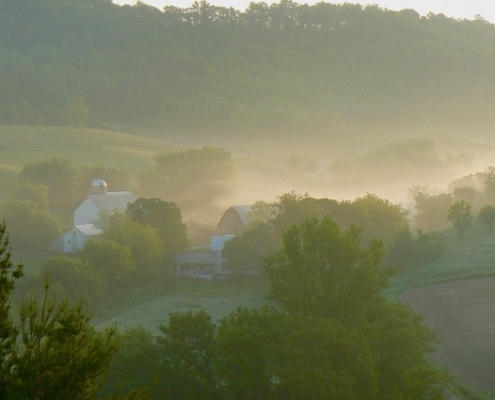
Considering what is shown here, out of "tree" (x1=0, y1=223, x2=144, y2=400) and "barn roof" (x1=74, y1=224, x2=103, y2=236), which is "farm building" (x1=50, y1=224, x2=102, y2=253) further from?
"tree" (x1=0, y1=223, x2=144, y2=400)

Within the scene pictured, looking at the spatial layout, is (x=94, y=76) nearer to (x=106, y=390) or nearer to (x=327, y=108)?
(x=327, y=108)

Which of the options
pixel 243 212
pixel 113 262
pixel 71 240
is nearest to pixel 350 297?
pixel 113 262

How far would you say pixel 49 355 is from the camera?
11.3m

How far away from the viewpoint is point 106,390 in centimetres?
2188

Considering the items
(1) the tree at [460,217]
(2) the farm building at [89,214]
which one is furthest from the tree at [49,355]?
(2) the farm building at [89,214]

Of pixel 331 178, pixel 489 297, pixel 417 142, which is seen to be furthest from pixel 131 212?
pixel 417 142

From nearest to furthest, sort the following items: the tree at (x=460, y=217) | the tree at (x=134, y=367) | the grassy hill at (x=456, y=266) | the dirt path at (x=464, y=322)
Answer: the tree at (x=134, y=367) < the dirt path at (x=464, y=322) < the grassy hill at (x=456, y=266) < the tree at (x=460, y=217)

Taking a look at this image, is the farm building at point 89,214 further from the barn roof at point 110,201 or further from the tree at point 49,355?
the tree at point 49,355

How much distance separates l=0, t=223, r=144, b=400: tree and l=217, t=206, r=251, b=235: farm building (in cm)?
5282

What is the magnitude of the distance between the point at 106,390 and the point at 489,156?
409ft

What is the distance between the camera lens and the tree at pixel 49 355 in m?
11.1

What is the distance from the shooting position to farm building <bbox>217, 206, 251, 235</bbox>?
65.0 metres

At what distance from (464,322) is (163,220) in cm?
2724

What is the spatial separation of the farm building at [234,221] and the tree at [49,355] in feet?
173
